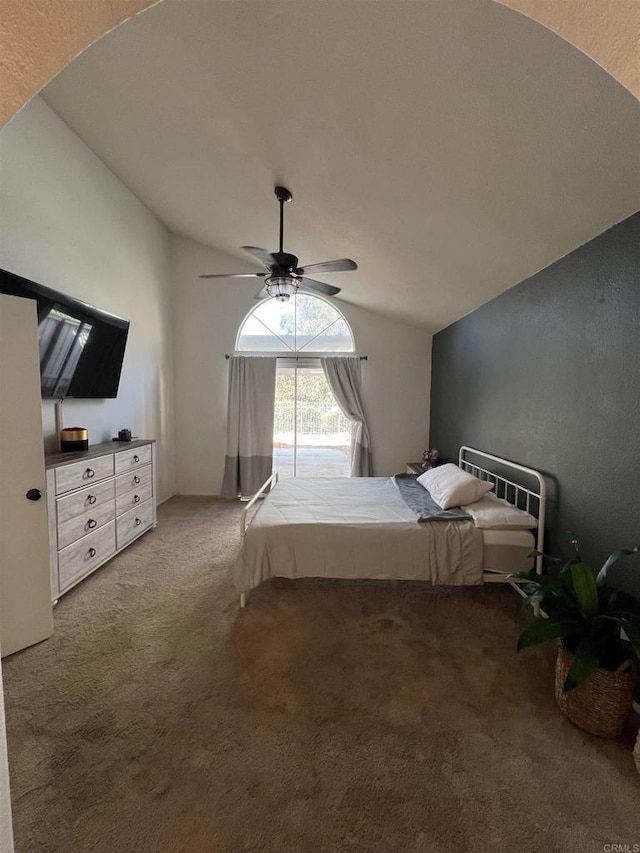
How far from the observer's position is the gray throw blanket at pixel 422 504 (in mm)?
2368

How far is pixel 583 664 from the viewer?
1338mm

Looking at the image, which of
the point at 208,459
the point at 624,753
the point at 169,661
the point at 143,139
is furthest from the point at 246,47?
the point at 208,459

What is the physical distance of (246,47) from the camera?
160cm

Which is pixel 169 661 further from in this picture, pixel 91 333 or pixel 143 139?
pixel 143 139

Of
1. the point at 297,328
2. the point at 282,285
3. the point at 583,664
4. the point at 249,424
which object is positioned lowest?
the point at 583,664

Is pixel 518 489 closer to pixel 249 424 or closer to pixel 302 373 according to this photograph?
pixel 302 373

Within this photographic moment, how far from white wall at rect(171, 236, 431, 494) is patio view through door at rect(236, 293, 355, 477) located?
21 centimetres

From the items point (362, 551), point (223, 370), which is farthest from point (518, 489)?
point (223, 370)

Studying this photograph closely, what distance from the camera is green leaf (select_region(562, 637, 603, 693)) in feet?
4.33

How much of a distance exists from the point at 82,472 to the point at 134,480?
73 cm

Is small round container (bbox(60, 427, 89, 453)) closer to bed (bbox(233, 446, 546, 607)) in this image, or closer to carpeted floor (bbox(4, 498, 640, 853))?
carpeted floor (bbox(4, 498, 640, 853))

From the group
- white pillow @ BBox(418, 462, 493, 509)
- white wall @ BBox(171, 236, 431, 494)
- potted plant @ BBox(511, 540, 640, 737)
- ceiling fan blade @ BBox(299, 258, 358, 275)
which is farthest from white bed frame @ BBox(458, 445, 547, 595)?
ceiling fan blade @ BBox(299, 258, 358, 275)

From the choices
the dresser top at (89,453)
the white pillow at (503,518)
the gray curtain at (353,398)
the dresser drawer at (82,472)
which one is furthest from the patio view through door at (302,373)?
the white pillow at (503,518)

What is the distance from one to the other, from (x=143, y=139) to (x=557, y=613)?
4.05 m
